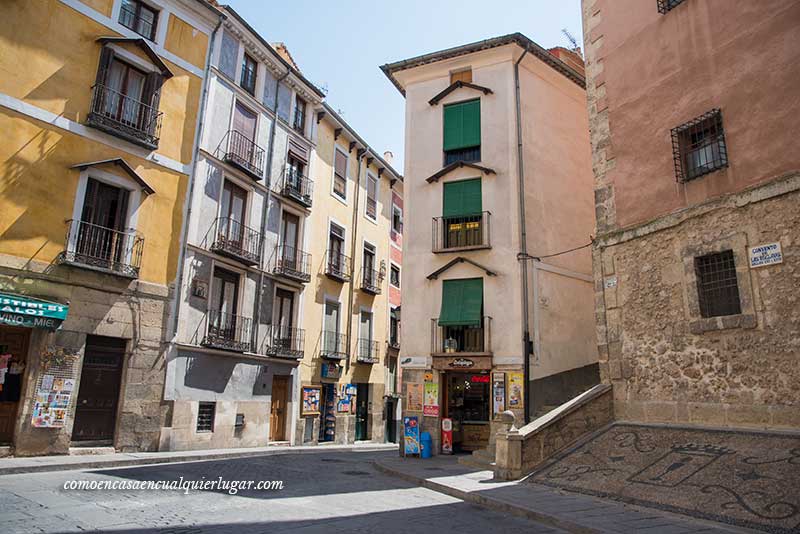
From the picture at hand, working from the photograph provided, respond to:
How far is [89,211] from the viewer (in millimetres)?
15414

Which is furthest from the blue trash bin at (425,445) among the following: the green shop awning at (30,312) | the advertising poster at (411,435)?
the green shop awning at (30,312)

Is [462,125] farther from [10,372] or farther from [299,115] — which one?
[10,372]

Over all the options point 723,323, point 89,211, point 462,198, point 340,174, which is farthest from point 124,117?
point 723,323

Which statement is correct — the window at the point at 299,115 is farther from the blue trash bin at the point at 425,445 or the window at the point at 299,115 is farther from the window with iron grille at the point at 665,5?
the window with iron grille at the point at 665,5

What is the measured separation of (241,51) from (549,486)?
1796cm

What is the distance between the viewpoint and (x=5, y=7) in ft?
46.2

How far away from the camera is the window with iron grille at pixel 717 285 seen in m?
9.97

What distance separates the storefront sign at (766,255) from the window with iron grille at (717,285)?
45 centimetres

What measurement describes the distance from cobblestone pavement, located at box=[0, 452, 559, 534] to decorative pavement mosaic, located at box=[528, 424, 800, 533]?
194 cm

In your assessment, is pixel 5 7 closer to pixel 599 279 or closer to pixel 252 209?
pixel 252 209

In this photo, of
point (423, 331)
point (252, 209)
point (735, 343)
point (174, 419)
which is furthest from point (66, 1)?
point (735, 343)

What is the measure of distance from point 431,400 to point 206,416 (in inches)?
284

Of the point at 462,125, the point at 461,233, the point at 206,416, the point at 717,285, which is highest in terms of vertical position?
the point at 462,125

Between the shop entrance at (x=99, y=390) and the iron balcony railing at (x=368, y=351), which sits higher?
the iron balcony railing at (x=368, y=351)
